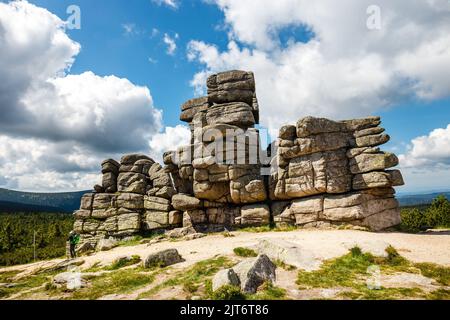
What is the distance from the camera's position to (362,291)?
1202 cm

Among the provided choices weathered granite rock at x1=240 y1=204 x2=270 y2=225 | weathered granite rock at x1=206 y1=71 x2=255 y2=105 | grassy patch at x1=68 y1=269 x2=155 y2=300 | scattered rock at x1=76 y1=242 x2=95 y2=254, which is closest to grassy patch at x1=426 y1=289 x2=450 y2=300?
grassy patch at x1=68 y1=269 x2=155 y2=300

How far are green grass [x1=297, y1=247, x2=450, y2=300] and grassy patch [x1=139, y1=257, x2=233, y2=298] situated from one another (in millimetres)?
4999

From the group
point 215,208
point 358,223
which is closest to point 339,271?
point 358,223

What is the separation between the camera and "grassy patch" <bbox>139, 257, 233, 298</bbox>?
13.2 meters

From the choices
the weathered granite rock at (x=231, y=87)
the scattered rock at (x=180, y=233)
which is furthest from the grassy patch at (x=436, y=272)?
the weathered granite rock at (x=231, y=87)

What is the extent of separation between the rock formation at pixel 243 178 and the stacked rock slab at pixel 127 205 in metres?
0.15

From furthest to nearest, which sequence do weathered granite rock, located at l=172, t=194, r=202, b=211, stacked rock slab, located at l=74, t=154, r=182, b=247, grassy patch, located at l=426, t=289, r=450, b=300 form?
1. stacked rock slab, located at l=74, t=154, r=182, b=247
2. weathered granite rock, located at l=172, t=194, r=202, b=211
3. grassy patch, located at l=426, t=289, r=450, b=300

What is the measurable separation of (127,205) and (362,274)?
34.0 m

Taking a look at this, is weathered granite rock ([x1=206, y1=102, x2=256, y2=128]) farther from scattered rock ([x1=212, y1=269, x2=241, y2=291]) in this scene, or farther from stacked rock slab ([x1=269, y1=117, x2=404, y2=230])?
scattered rock ([x1=212, y1=269, x2=241, y2=291])

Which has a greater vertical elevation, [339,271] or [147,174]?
[147,174]

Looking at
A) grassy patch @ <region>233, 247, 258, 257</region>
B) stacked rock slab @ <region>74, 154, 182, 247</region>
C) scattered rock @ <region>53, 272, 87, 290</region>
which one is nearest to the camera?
scattered rock @ <region>53, 272, 87, 290</region>
